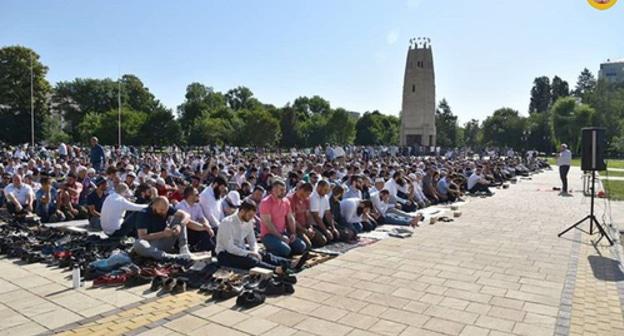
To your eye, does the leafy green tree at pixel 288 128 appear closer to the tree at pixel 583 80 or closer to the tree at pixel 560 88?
the tree at pixel 560 88

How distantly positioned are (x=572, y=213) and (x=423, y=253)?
7681 mm

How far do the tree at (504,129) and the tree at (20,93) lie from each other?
211 ft

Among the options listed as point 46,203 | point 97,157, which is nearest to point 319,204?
point 46,203

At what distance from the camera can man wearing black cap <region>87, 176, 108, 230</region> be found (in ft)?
32.6

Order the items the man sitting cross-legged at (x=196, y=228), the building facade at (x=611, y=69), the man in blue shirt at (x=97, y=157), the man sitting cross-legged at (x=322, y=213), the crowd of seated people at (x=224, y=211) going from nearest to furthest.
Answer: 1. the crowd of seated people at (x=224, y=211)
2. the man sitting cross-legged at (x=196, y=228)
3. the man sitting cross-legged at (x=322, y=213)
4. the man in blue shirt at (x=97, y=157)
5. the building facade at (x=611, y=69)

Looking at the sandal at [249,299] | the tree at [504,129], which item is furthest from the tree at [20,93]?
the tree at [504,129]

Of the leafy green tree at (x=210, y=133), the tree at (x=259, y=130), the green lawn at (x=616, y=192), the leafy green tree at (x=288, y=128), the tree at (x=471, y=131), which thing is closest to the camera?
the green lawn at (x=616, y=192)

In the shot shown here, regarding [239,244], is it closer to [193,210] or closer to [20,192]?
[193,210]

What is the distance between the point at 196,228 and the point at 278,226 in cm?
139

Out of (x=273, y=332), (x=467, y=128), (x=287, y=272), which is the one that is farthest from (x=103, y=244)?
(x=467, y=128)

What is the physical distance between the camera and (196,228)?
7891mm

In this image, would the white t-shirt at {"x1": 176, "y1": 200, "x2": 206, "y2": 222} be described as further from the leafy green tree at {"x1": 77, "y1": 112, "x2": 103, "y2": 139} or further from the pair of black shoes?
the leafy green tree at {"x1": 77, "y1": 112, "x2": 103, "y2": 139}

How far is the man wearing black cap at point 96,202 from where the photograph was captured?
32.6 feet

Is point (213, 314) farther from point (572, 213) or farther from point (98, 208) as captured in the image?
point (572, 213)
